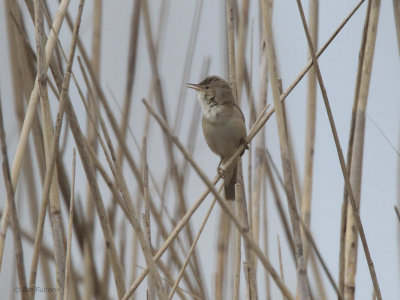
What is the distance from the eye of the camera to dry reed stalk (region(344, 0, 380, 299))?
7.59 feet

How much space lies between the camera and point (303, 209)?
2.69m

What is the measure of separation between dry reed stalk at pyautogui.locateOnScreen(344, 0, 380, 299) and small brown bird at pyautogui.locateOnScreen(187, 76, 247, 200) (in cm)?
91

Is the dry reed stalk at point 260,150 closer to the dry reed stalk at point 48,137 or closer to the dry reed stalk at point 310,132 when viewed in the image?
the dry reed stalk at point 310,132

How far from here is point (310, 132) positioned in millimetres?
2715

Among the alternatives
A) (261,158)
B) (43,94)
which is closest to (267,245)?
(261,158)

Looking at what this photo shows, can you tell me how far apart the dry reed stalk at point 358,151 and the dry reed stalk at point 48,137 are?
1091 mm

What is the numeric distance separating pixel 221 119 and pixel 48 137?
4.27 ft

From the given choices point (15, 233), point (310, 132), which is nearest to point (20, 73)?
point (15, 233)

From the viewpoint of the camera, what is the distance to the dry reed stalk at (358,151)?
7.59 ft

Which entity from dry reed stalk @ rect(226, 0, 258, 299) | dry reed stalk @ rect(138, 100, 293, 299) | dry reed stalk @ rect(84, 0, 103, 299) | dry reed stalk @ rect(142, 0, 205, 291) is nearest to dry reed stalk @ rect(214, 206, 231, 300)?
dry reed stalk @ rect(142, 0, 205, 291)

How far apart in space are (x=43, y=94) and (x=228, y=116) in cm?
136

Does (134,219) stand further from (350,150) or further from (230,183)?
(230,183)

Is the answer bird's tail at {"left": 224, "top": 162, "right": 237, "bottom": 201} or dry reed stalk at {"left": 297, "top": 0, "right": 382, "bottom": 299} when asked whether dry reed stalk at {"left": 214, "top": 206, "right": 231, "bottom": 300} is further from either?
dry reed stalk at {"left": 297, "top": 0, "right": 382, "bottom": 299}

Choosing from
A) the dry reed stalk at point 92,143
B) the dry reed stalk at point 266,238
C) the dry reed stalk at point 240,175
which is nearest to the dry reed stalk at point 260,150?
the dry reed stalk at point 266,238
